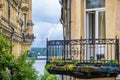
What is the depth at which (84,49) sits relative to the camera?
12.8m

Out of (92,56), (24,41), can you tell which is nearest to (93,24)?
(92,56)

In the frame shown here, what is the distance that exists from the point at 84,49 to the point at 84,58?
0.92 ft

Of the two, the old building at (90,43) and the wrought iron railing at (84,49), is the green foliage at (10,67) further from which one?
the wrought iron railing at (84,49)

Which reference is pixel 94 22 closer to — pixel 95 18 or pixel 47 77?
pixel 95 18

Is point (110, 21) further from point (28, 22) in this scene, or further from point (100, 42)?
point (28, 22)

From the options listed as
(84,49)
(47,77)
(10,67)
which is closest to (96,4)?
(84,49)

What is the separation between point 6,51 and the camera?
16812 millimetres

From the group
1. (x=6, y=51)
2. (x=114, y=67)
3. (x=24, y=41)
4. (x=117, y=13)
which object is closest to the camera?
(x=114, y=67)

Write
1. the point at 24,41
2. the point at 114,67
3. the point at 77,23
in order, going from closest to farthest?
the point at 114,67 → the point at 77,23 → the point at 24,41

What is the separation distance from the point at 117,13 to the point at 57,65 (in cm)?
222

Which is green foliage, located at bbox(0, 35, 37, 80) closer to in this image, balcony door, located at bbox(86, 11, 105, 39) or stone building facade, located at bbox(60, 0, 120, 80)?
stone building facade, located at bbox(60, 0, 120, 80)

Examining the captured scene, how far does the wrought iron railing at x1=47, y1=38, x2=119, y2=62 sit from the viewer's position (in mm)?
12320

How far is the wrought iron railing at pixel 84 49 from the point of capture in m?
12.3

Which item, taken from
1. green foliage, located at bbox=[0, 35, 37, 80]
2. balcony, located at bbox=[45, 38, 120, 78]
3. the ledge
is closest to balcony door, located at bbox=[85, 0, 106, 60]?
balcony, located at bbox=[45, 38, 120, 78]
